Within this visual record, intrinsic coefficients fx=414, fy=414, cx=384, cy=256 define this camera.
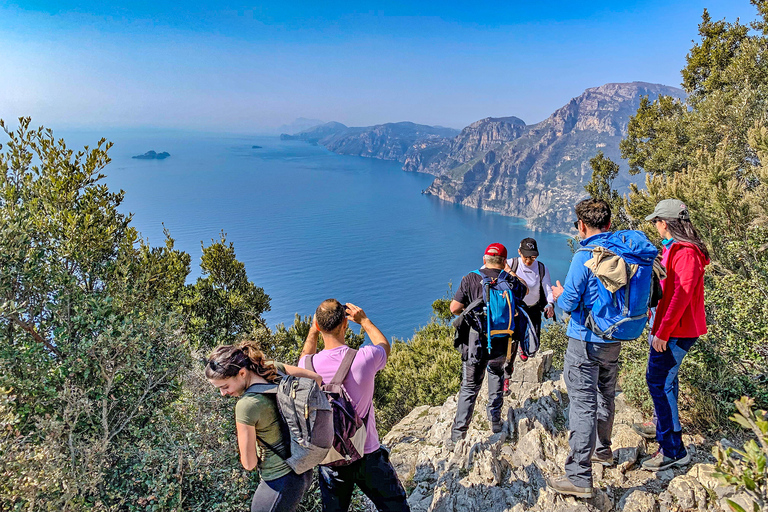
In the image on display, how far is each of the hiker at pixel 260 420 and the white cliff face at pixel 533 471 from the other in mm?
2200

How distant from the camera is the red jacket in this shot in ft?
12.6

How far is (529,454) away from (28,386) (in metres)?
5.94

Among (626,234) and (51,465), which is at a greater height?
(626,234)

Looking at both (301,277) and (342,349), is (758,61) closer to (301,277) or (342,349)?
(342,349)

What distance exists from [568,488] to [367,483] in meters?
1.95

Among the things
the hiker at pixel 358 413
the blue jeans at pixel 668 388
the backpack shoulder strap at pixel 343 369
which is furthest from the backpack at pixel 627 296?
the backpack shoulder strap at pixel 343 369

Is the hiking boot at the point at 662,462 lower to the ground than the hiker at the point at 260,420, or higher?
lower

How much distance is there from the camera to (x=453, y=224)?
503ft

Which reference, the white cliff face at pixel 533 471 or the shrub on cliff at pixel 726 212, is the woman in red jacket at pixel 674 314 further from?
the shrub on cliff at pixel 726 212

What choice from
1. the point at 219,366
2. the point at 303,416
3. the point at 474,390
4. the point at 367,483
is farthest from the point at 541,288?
the point at 219,366

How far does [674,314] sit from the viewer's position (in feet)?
12.6

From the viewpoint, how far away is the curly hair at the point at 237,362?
292 centimetres

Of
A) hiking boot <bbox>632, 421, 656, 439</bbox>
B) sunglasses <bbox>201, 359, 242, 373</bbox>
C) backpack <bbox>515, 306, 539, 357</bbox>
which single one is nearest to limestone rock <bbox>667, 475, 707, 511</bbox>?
hiking boot <bbox>632, 421, 656, 439</bbox>

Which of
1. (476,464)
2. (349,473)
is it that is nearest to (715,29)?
(476,464)
